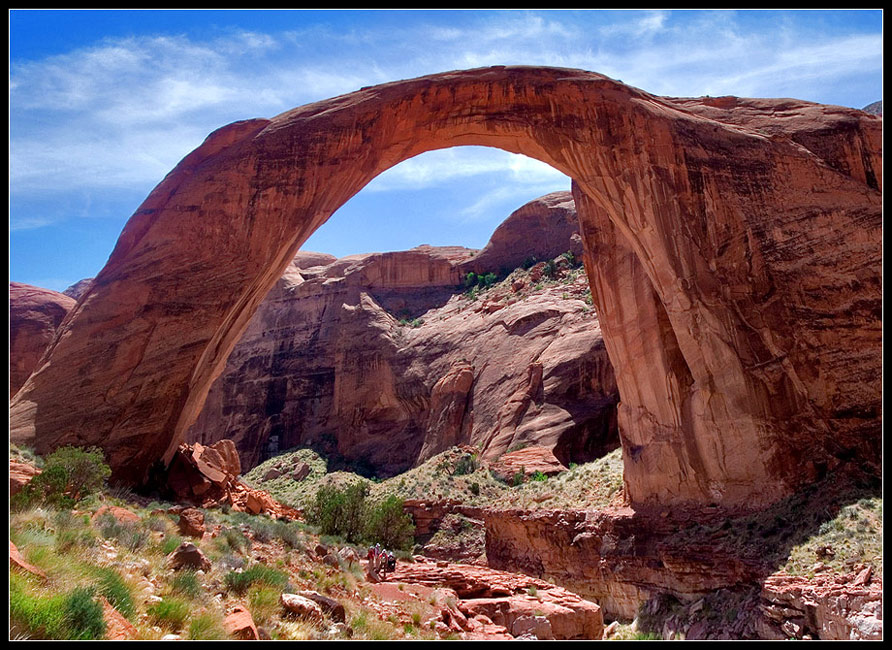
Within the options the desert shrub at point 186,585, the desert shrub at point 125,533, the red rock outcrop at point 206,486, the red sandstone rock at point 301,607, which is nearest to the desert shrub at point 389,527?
the red rock outcrop at point 206,486

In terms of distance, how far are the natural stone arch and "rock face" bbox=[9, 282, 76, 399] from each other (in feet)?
61.9

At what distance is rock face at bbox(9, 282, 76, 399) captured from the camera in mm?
33628

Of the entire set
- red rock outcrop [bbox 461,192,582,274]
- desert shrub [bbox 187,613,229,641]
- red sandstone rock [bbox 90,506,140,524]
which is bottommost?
red sandstone rock [bbox 90,506,140,524]

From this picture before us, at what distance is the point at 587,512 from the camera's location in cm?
1950

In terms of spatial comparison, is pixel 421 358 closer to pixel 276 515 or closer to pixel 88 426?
pixel 276 515

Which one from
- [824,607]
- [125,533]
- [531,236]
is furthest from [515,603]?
[531,236]

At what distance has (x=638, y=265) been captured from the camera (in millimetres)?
20938

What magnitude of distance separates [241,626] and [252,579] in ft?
5.83

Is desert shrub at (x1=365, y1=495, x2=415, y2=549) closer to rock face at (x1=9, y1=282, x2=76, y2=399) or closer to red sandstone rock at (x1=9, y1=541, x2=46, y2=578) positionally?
red sandstone rock at (x1=9, y1=541, x2=46, y2=578)

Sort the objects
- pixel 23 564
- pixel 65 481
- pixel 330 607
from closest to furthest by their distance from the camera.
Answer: pixel 23 564, pixel 330 607, pixel 65 481

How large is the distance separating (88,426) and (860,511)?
16976 mm

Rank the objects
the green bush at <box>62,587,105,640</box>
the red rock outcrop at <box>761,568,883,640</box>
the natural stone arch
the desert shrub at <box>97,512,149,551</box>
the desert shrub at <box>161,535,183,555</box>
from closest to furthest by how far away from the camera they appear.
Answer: the green bush at <box>62,587,105,640</box> < the desert shrub at <box>97,512,149,551</box> < the desert shrub at <box>161,535,183,555</box> < the red rock outcrop at <box>761,568,883,640</box> < the natural stone arch

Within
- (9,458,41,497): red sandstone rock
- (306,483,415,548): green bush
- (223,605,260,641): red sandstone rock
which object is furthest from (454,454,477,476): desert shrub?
(223,605,260,641): red sandstone rock

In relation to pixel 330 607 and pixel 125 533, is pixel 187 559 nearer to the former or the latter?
pixel 125 533
